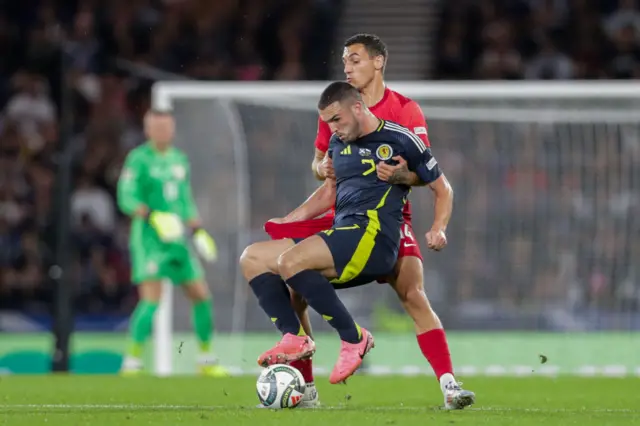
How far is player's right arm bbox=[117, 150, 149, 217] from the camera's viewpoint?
35.8 ft

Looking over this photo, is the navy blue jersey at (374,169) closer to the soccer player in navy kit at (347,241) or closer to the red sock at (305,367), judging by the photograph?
the soccer player in navy kit at (347,241)

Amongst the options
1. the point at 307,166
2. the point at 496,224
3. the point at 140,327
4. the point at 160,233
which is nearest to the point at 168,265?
the point at 160,233

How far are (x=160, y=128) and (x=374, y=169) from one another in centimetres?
488

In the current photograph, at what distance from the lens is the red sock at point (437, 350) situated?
6605mm

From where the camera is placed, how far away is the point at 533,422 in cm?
597

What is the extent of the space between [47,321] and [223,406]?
27.2 ft

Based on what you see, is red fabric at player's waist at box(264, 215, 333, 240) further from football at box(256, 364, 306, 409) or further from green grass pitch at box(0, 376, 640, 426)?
green grass pitch at box(0, 376, 640, 426)

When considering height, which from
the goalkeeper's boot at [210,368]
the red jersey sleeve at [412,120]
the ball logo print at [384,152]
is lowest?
the goalkeeper's boot at [210,368]

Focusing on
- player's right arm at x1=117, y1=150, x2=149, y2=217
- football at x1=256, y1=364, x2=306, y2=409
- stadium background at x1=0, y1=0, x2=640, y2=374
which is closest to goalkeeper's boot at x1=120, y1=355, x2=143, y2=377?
stadium background at x1=0, y1=0, x2=640, y2=374

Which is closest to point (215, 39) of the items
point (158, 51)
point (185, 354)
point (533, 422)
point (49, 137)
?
point (158, 51)

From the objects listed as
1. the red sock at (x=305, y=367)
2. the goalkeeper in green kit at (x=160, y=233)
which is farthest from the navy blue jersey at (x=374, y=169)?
the goalkeeper in green kit at (x=160, y=233)

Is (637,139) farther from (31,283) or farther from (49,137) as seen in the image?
(49,137)

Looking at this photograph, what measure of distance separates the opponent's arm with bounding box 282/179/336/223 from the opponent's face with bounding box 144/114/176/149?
14.5 ft

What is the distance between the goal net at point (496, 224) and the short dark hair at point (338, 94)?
16.0 ft
